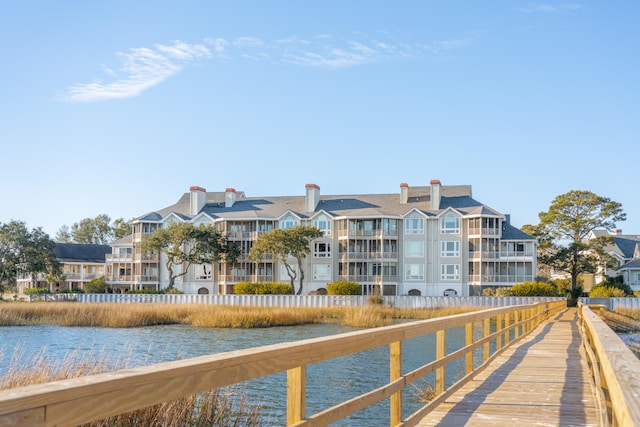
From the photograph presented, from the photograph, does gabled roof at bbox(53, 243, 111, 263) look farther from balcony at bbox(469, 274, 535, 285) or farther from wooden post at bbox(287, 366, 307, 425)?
wooden post at bbox(287, 366, 307, 425)

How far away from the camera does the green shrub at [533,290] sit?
50094mm

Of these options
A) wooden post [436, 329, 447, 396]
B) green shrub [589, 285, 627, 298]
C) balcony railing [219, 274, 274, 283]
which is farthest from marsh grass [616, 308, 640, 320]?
wooden post [436, 329, 447, 396]

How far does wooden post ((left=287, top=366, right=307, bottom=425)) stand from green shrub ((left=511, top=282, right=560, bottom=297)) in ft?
159

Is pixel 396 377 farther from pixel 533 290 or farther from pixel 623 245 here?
pixel 623 245

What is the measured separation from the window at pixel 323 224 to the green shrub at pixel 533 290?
662 inches

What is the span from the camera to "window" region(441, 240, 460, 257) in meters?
57.1

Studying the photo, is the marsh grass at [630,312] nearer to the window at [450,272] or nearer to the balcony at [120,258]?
the window at [450,272]

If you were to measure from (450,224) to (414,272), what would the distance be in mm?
5029

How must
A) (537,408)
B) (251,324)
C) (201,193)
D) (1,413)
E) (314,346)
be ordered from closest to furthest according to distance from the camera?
(1,413) → (314,346) → (537,408) → (251,324) → (201,193)

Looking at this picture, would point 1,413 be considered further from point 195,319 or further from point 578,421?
point 195,319

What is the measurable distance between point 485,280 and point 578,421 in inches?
1991

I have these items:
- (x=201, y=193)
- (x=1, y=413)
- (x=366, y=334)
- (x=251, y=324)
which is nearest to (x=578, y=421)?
(x=366, y=334)

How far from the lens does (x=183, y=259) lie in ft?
189

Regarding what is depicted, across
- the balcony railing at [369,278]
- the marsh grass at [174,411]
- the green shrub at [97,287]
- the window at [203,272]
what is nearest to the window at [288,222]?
the balcony railing at [369,278]
